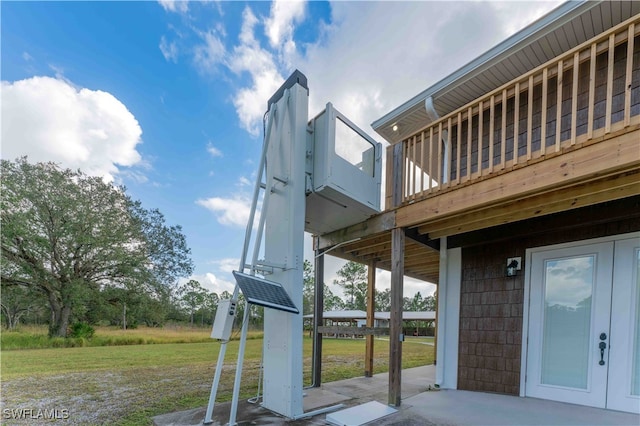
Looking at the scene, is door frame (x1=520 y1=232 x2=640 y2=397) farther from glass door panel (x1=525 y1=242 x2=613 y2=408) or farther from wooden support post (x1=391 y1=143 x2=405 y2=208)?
wooden support post (x1=391 y1=143 x2=405 y2=208)

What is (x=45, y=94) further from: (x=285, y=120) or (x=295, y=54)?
(x=285, y=120)

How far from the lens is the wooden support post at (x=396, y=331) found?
379 centimetres

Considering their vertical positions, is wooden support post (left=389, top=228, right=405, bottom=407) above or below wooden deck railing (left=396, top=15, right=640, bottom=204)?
below

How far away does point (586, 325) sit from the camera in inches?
150

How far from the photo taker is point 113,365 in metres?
7.10

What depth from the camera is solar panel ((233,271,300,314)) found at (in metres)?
2.92

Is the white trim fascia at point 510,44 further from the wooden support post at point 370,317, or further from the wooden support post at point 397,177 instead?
the wooden support post at point 370,317

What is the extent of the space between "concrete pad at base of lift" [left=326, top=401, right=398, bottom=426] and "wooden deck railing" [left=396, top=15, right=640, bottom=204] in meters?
2.63

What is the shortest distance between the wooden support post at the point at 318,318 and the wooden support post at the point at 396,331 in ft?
5.22

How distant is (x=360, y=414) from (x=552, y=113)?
449cm

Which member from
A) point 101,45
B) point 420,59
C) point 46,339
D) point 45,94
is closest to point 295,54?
point 420,59

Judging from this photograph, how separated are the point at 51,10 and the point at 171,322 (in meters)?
23.7

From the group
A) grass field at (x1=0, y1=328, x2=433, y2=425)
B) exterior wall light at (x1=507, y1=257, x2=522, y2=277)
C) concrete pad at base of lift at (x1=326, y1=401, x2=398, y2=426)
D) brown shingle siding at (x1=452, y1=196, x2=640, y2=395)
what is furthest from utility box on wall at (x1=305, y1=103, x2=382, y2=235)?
grass field at (x1=0, y1=328, x2=433, y2=425)

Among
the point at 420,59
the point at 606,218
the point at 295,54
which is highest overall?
the point at 295,54
